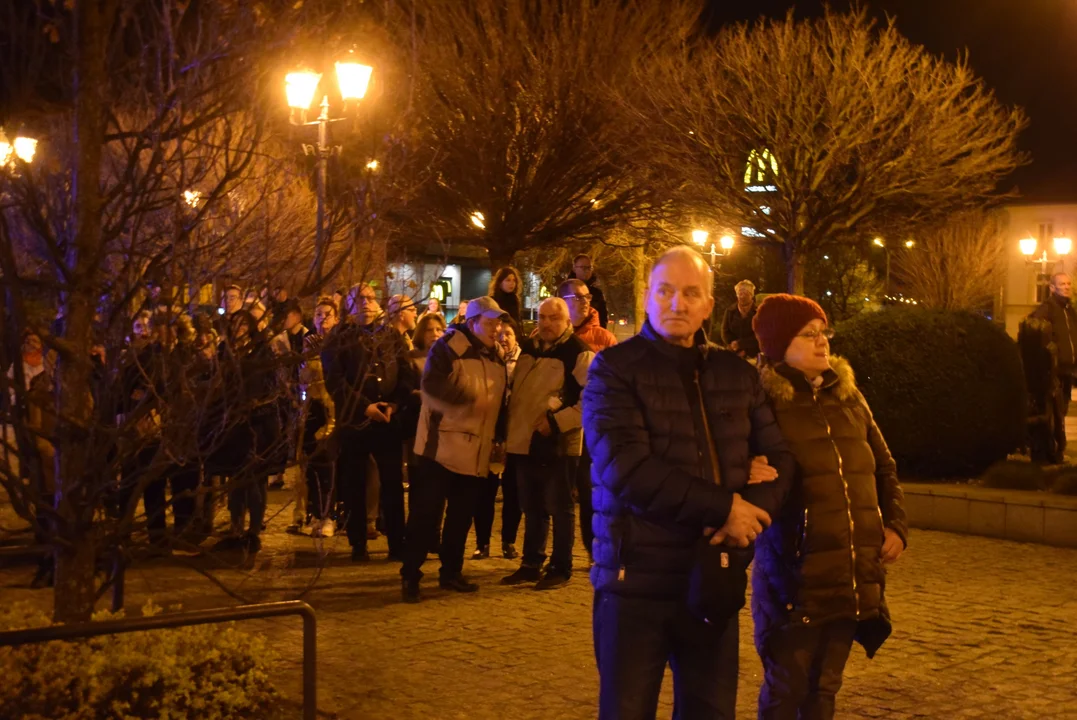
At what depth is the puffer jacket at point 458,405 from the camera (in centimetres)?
891

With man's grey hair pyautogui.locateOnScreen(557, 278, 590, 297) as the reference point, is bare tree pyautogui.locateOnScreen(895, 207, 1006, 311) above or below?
above

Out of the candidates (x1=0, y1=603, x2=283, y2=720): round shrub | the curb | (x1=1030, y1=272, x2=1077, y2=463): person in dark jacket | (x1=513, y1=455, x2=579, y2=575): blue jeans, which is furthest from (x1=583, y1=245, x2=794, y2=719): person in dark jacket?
(x1=1030, y1=272, x2=1077, y2=463): person in dark jacket

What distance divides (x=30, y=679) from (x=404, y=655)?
2568mm

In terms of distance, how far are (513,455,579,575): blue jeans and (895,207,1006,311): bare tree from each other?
54.1 metres

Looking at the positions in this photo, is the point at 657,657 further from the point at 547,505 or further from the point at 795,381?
the point at 547,505

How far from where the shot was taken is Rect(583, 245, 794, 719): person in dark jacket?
420 cm

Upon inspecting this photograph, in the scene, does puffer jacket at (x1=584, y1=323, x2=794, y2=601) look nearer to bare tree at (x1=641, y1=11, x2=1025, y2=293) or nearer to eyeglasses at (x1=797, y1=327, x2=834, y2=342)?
eyeglasses at (x1=797, y1=327, x2=834, y2=342)

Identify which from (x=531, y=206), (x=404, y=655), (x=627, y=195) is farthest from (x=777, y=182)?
(x=404, y=655)

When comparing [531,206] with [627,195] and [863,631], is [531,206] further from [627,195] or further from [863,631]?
[863,631]

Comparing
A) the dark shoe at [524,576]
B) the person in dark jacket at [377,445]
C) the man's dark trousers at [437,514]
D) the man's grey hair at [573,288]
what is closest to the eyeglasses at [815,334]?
the man's dark trousers at [437,514]

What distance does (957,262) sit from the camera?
62.8m

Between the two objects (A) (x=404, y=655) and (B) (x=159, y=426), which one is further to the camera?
(A) (x=404, y=655)

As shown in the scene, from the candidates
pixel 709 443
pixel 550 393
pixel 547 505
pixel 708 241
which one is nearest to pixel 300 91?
pixel 550 393

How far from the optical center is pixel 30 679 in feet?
17.0
